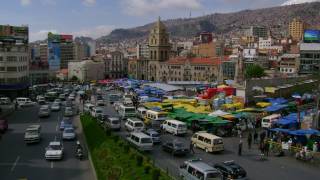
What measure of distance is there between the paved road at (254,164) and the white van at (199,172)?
1.81m

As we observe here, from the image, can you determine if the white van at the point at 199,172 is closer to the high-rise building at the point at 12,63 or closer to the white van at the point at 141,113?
the white van at the point at 141,113

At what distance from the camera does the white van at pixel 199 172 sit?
72.5 ft

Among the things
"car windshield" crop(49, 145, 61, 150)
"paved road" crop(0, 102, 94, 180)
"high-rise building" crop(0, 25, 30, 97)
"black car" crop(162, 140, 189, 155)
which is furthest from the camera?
"high-rise building" crop(0, 25, 30, 97)

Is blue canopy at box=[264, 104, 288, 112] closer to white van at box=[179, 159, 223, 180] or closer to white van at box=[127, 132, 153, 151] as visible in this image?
white van at box=[127, 132, 153, 151]

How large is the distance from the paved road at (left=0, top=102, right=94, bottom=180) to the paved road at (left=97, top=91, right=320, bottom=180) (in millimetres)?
5095

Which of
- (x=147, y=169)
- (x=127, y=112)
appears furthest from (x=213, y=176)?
(x=127, y=112)

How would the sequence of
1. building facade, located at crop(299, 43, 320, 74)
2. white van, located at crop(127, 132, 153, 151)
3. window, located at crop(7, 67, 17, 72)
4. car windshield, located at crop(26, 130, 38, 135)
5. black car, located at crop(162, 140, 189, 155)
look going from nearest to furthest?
black car, located at crop(162, 140, 189, 155)
white van, located at crop(127, 132, 153, 151)
car windshield, located at crop(26, 130, 38, 135)
window, located at crop(7, 67, 17, 72)
building facade, located at crop(299, 43, 320, 74)

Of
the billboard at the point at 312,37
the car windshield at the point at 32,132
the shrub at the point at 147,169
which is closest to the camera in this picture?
the shrub at the point at 147,169

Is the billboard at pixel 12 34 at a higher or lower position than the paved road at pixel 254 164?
higher

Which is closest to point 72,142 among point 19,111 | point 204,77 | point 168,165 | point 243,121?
point 168,165

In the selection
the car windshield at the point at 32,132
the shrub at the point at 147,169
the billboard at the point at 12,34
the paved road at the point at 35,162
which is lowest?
the paved road at the point at 35,162

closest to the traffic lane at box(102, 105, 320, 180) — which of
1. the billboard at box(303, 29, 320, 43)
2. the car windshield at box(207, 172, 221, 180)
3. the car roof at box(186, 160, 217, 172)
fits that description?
the car roof at box(186, 160, 217, 172)

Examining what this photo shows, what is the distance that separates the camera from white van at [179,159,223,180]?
22109 mm

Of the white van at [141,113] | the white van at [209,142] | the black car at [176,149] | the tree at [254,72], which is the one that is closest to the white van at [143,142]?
the black car at [176,149]
